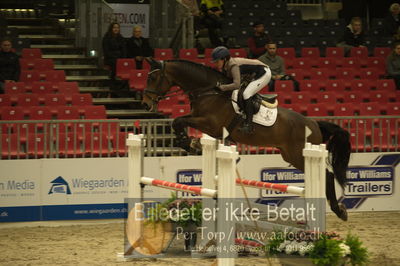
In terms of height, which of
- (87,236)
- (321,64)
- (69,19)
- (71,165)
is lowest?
(87,236)

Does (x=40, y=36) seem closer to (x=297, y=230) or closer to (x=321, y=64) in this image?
(x=321, y=64)

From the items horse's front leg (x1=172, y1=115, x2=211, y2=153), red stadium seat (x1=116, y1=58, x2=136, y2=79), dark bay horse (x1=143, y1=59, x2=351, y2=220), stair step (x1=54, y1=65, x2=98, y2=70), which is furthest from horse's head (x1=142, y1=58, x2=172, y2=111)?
stair step (x1=54, y1=65, x2=98, y2=70)

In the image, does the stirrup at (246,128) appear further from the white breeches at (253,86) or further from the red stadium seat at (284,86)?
the red stadium seat at (284,86)

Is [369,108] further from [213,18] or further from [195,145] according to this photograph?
[195,145]

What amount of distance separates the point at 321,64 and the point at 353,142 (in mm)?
3323

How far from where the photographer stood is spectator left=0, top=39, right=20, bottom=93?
12.5 metres

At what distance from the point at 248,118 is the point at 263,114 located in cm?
27

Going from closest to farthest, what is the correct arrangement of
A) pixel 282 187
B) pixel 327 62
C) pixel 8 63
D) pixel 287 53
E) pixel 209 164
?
pixel 282 187 → pixel 209 164 → pixel 8 63 → pixel 327 62 → pixel 287 53

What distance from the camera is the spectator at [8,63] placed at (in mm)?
12484

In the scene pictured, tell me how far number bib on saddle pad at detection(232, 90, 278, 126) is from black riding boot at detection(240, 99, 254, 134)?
9 centimetres

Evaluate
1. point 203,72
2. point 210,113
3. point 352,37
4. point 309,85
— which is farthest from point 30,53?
point 352,37

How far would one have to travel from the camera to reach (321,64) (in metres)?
14.6

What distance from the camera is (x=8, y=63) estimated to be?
41.1 feet

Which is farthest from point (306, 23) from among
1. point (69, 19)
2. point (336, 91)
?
point (69, 19)
